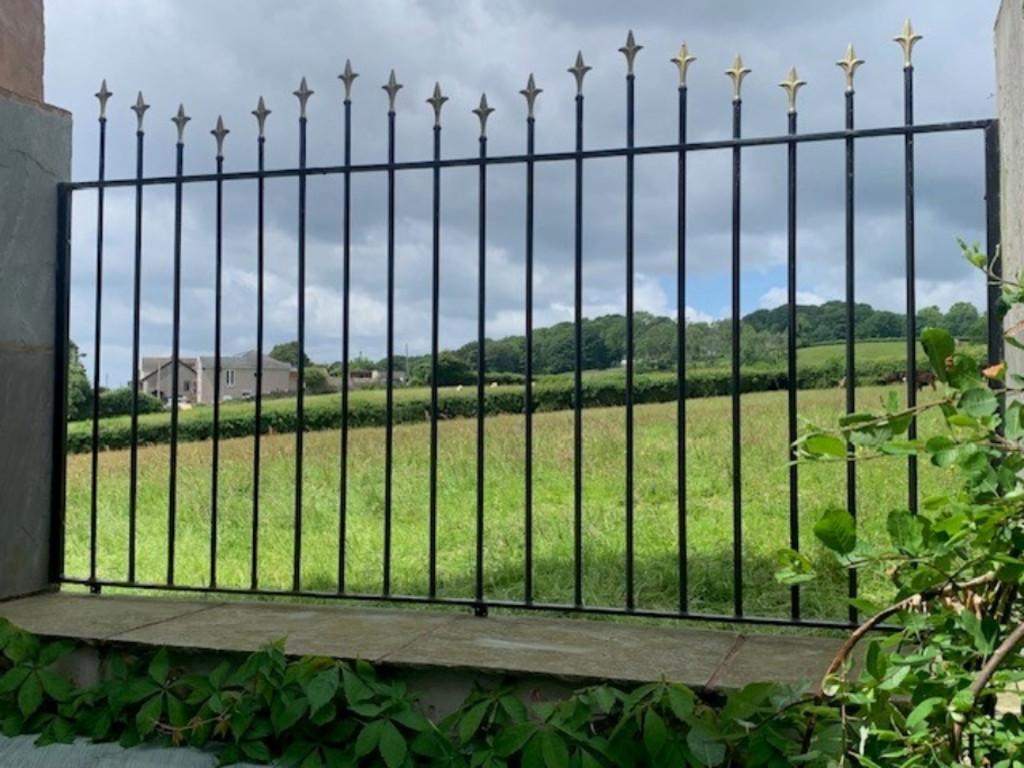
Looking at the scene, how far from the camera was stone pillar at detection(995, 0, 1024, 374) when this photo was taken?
236 centimetres

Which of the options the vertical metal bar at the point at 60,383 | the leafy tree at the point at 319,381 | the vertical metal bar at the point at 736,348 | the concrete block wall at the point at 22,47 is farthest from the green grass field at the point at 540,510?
the concrete block wall at the point at 22,47

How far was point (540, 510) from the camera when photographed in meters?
6.48

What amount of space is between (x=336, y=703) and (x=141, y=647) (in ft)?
2.49

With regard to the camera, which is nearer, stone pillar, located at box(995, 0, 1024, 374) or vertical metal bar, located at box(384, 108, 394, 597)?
stone pillar, located at box(995, 0, 1024, 374)

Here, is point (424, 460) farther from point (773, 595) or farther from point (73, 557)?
point (773, 595)

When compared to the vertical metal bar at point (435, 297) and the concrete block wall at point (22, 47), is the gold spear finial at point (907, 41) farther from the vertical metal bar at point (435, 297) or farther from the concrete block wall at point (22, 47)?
the concrete block wall at point (22, 47)

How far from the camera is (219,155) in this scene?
3.52 meters

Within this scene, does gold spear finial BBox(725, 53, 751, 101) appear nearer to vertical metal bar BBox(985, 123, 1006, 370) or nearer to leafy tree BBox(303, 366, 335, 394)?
vertical metal bar BBox(985, 123, 1006, 370)

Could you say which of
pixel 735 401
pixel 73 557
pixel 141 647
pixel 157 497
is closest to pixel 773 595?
pixel 735 401

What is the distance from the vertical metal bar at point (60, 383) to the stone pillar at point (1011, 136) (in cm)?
339

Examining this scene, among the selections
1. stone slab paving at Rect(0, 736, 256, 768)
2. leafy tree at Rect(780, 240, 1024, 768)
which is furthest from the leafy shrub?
leafy tree at Rect(780, 240, 1024, 768)

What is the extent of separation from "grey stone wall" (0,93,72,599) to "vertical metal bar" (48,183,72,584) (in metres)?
0.02

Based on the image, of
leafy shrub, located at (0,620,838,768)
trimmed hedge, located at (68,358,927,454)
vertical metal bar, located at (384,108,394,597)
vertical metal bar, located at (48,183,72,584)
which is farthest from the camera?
trimmed hedge, located at (68,358,927,454)

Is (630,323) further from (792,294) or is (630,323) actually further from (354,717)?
(354,717)
